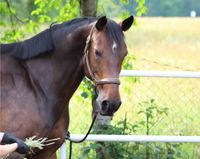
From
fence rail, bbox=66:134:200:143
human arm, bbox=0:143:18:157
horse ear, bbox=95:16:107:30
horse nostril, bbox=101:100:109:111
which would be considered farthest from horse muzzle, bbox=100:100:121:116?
human arm, bbox=0:143:18:157

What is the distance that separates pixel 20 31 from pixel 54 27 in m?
1.67

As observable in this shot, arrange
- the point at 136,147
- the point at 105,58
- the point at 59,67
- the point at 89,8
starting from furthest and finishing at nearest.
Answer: the point at 89,8 < the point at 136,147 < the point at 59,67 < the point at 105,58

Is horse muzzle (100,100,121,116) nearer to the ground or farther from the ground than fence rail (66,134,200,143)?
farther from the ground

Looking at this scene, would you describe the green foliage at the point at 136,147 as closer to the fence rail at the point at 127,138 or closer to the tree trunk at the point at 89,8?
the fence rail at the point at 127,138

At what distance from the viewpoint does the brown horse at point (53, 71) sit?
13.9 ft

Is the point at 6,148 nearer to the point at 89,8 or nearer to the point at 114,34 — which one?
the point at 114,34

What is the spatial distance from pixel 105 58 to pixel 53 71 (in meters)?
0.48

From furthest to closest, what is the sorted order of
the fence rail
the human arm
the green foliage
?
the green foliage
the fence rail
the human arm

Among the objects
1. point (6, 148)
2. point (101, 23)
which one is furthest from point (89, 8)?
point (6, 148)

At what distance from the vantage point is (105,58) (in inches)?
165

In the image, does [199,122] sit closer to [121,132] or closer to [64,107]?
[121,132]

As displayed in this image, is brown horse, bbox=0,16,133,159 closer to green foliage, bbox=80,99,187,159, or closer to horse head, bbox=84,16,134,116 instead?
horse head, bbox=84,16,134,116

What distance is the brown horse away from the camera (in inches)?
167

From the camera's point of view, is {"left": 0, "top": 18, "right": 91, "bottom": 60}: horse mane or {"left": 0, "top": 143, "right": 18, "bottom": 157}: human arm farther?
{"left": 0, "top": 18, "right": 91, "bottom": 60}: horse mane
